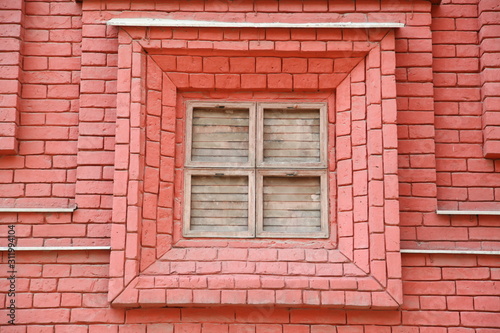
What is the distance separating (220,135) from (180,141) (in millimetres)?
296

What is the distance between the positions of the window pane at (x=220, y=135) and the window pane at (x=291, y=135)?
168 millimetres

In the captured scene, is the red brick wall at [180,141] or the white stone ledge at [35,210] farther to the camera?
the white stone ledge at [35,210]

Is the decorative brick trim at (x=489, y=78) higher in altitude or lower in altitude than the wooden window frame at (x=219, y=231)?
higher

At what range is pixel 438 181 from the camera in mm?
4547

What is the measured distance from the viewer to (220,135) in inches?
186

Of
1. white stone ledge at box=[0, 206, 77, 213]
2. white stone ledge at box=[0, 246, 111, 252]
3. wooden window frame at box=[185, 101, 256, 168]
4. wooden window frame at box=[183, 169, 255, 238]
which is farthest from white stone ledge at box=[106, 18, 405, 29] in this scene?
white stone ledge at box=[0, 246, 111, 252]

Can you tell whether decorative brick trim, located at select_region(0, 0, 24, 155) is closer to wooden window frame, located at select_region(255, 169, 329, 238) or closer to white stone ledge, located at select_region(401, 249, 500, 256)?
wooden window frame, located at select_region(255, 169, 329, 238)

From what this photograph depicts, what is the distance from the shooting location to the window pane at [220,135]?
4.69 m

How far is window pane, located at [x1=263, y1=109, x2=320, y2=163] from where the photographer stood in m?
4.69

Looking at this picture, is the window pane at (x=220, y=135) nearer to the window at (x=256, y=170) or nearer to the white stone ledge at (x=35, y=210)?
the window at (x=256, y=170)

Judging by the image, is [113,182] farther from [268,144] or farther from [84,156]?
[268,144]

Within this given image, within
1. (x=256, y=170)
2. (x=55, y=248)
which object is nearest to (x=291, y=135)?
(x=256, y=170)

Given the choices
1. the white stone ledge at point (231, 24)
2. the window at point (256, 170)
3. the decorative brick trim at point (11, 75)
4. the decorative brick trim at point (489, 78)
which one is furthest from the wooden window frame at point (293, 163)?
the decorative brick trim at point (11, 75)

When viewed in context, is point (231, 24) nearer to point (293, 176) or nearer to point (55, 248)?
point (293, 176)
